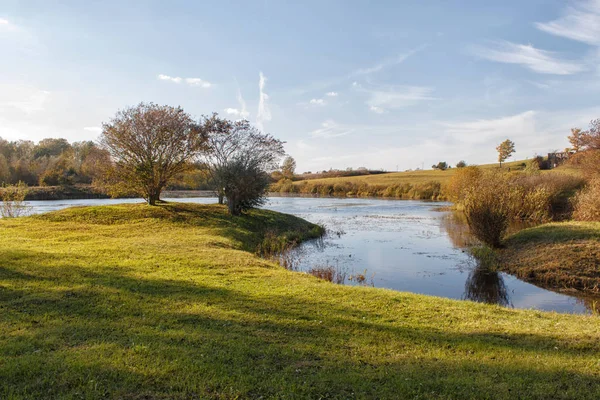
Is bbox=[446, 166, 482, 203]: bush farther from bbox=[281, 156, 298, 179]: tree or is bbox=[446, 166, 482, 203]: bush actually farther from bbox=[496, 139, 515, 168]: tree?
bbox=[496, 139, 515, 168]: tree

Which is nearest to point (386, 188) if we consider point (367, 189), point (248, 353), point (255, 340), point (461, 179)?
point (367, 189)

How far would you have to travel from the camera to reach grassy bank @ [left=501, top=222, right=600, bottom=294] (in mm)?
13352

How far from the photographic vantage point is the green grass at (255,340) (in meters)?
4.61

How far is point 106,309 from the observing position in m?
7.40

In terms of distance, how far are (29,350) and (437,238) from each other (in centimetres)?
2258

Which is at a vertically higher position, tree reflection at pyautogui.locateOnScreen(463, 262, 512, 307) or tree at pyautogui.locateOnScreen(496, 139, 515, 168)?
tree at pyautogui.locateOnScreen(496, 139, 515, 168)

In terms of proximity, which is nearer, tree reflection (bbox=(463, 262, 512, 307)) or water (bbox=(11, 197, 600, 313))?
tree reflection (bbox=(463, 262, 512, 307))

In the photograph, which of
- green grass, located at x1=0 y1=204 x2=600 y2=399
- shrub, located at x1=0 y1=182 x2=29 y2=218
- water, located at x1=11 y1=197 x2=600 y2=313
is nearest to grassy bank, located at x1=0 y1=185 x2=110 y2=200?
shrub, located at x1=0 y1=182 x2=29 y2=218

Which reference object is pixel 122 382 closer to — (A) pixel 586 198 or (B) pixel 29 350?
(B) pixel 29 350

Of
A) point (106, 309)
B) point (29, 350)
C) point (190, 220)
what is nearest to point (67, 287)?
point (106, 309)

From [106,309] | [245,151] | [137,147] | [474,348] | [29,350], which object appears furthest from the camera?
[245,151]

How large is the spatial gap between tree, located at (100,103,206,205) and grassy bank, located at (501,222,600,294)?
71.3ft

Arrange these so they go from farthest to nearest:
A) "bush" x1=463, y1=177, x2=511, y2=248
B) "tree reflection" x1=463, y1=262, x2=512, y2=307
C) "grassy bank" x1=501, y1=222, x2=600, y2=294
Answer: "bush" x1=463, y1=177, x2=511, y2=248 < "grassy bank" x1=501, y1=222, x2=600, y2=294 < "tree reflection" x1=463, y1=262, x2=512, y2=307

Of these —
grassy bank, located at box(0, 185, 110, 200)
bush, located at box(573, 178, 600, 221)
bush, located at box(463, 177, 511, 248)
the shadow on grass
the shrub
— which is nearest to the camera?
the shadow on grass
